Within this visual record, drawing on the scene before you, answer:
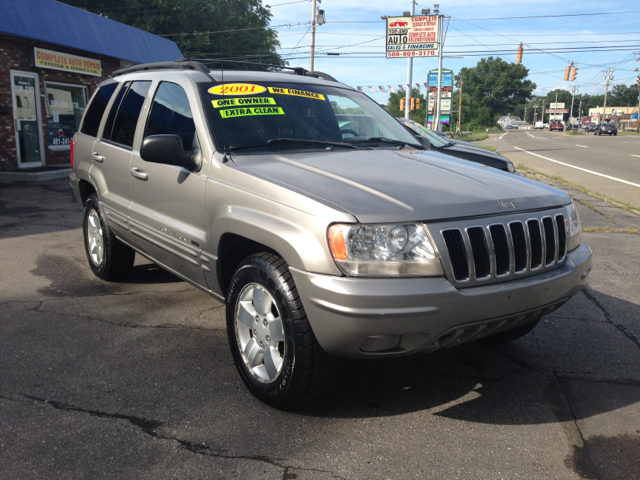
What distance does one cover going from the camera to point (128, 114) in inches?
182

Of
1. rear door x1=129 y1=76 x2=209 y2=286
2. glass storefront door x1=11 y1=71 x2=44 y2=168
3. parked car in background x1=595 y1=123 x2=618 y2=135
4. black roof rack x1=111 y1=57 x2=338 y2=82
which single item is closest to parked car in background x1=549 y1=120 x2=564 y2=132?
parked car in background x1=595 y1=123 x2=618 y2=135

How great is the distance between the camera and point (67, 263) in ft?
19.8

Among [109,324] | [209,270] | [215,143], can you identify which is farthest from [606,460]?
[109,324]

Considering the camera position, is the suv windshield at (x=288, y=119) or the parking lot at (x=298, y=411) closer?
the parking lot at (x=298, y=411)

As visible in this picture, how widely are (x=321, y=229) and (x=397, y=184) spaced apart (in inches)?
22.7

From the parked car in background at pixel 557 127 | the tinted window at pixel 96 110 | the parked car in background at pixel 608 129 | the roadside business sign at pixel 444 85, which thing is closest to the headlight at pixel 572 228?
the tinted window at pixel 96 110

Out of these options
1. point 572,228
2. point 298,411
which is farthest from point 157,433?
point 572,228

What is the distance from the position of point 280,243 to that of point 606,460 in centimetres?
179

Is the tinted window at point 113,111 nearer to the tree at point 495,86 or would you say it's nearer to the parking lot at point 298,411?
the parking lot at point 298,411

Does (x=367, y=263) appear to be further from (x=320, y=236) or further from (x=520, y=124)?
(x=520, y=124)

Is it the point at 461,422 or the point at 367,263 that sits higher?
the point at 367,263

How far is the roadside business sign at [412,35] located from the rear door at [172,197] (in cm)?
2805

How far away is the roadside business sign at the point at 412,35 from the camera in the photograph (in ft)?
99.3

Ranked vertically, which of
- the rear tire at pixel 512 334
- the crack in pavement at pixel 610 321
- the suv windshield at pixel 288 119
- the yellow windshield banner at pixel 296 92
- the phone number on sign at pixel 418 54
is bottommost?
the crack in pavement at pixel 610 321
